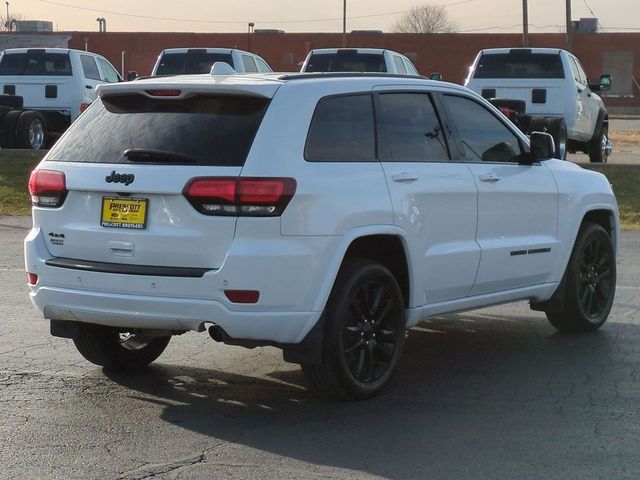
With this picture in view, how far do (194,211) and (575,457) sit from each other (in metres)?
2.21

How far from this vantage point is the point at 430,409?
6.57 meters

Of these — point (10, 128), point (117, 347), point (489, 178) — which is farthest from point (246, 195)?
point (10, 128)

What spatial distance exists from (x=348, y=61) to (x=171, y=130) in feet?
56.5

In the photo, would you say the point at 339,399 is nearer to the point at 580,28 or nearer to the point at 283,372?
the point at 283,372

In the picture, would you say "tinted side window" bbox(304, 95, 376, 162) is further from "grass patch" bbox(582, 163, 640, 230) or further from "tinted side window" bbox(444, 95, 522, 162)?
"grass patch" bbox(582, 163, 640, 230)

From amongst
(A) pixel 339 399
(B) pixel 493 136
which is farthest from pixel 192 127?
(B) pixel 493 136

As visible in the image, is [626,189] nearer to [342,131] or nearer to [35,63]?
[342,131]

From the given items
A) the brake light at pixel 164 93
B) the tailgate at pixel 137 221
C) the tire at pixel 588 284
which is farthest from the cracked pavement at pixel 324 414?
the brake light at pixel 164 93

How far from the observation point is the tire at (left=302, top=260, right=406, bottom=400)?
652 cm

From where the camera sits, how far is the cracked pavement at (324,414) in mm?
5523

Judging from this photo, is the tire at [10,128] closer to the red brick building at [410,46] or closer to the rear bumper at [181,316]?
the rear bumper at [181,316]

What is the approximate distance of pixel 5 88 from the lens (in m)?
24.9

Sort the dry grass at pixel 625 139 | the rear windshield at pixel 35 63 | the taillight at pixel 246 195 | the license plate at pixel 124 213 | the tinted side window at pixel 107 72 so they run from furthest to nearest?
1. the dry grass at pixel 625 139
2. the tinted side window at pixel 107 72
3. the rear windshield at pixel 35 63
4. the license plate at pixel 124 213
5. the taillight at pixel 246 195

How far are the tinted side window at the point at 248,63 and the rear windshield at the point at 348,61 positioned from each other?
1.83 meters
